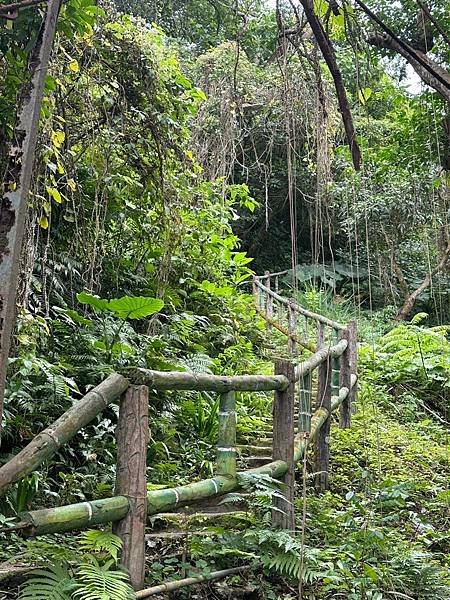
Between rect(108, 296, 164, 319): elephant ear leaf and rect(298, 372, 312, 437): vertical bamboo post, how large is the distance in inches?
40.6

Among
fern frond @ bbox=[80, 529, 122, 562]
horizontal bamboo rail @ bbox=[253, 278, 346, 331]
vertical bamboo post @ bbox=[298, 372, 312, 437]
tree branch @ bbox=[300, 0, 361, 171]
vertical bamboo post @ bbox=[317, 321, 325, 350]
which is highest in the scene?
tree branch @ bbox=[300, 0, 361, 171]

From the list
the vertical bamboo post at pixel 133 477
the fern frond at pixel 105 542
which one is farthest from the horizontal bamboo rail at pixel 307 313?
the fern frond at pixel 105 542

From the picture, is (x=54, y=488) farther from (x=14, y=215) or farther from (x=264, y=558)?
(x=14, y=215)

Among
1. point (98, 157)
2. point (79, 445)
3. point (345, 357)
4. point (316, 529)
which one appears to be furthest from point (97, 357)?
point (345, 357)

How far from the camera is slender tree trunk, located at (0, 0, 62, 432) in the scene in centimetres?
98

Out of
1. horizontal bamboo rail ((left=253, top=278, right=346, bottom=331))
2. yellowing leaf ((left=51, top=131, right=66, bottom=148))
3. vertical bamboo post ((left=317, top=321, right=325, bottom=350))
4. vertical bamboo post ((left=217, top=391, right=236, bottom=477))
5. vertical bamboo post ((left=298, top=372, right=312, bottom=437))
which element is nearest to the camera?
vertical bamboo post ((left=217, top=391, right=236, bottom=477))

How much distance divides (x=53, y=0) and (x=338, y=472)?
4.23m

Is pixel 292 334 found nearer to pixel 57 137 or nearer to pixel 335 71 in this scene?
pixel 57 137

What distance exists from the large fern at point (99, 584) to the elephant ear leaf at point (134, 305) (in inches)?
86.0

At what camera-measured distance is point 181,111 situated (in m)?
4.88

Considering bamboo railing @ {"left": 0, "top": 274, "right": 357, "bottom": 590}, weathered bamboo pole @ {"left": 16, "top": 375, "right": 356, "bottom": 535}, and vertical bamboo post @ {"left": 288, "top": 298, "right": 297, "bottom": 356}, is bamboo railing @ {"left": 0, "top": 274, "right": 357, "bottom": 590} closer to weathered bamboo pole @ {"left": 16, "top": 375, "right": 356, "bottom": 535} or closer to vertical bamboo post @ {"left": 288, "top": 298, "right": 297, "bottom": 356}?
weathered bamboo pole @ {"left": 16, "top": 375, "right": 356, "bottom": 535}

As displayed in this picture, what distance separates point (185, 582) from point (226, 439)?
0.66 metres

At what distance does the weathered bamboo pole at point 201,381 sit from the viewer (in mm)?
2305

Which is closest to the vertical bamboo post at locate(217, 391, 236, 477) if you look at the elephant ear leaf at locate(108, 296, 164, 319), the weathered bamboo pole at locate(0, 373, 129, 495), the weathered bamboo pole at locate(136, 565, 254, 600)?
the weathered bamboo pole at locate(136, 565, 254, 600)
